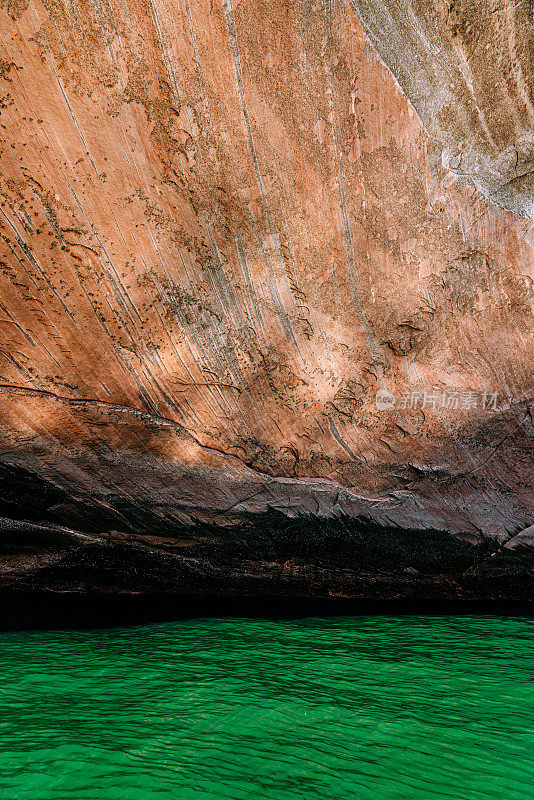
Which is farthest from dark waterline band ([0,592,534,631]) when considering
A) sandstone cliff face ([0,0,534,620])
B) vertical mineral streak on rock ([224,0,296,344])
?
vertical mineral streak on rock ([224,0,296,344])

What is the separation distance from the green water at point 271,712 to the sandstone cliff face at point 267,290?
83 cm

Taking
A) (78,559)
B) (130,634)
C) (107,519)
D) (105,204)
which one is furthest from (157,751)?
(105,204)

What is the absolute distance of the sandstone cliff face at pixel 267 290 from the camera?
2922 mm

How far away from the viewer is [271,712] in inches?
115

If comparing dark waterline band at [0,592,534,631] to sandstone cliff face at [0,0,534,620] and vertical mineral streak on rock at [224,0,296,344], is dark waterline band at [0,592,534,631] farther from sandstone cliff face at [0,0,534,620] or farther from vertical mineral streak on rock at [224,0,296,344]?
vertical mineral streak on rock at [224,0,296,344]

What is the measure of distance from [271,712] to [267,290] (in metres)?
2.61

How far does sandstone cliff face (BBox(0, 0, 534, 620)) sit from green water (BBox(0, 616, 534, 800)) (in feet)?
2.74

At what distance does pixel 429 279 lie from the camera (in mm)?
3584

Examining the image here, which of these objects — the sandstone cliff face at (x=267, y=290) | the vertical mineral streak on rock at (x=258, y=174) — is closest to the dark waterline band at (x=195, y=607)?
the sandstone cliff face at (x=267, y=290)

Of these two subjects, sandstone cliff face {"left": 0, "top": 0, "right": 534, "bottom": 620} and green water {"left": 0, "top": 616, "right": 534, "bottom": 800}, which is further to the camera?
sandstone cliff face {"left": 0, "top": 0, "right": 534, "bottom": 620}

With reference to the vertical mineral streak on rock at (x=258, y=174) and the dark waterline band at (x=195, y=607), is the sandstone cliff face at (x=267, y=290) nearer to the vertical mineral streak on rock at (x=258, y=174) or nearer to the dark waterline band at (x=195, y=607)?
the vertical mineral streak on rock at (x=258, y=174)

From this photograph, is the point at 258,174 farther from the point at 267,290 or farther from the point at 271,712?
the point at 271,712

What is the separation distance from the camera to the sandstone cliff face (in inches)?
115

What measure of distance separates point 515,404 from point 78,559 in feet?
13.4
